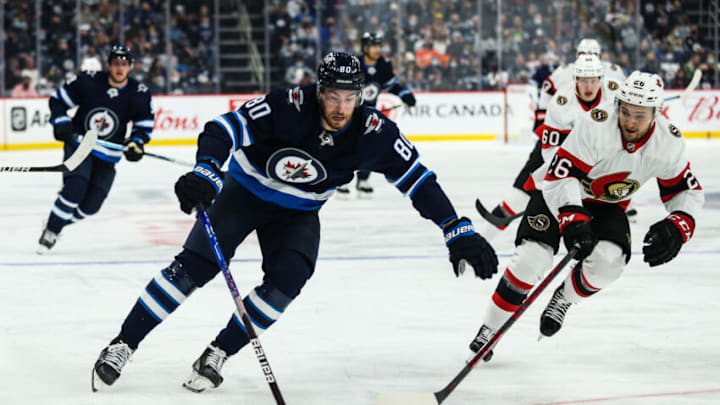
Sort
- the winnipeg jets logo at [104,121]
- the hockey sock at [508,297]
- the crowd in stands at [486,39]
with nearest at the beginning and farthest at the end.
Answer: the hockey sock at [508,297] < the winnipeg jets logo at [104,121] < the crowd in stands at [486,39]

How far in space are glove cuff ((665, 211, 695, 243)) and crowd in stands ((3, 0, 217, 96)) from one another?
34.6ft

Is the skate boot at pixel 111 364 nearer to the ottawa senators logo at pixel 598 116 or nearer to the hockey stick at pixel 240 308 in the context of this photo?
the hockey stick at pixel 240 308

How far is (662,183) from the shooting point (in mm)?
3357

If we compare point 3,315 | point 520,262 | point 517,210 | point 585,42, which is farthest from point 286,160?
point 585,42

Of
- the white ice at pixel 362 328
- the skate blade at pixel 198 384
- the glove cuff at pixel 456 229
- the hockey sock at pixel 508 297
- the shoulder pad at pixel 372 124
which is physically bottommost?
the white ice at pixel 362 328

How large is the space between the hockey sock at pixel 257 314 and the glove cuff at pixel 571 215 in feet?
2.98

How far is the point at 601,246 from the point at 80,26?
1156cm

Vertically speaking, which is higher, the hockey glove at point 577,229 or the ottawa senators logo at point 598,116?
the ottawa senators logo at point 598,116

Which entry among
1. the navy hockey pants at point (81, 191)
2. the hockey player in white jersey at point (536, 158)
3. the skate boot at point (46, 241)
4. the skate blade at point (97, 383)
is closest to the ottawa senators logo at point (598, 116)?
the skate blade at point (97, 383)

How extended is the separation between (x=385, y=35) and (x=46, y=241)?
29.0ft

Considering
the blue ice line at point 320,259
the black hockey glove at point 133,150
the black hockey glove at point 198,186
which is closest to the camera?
the black hockey glove at point 198,186

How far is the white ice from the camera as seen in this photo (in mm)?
3084

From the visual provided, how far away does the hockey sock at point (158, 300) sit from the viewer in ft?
9.67

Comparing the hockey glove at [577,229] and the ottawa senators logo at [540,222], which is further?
the ottawa senators logo at [540,222]
